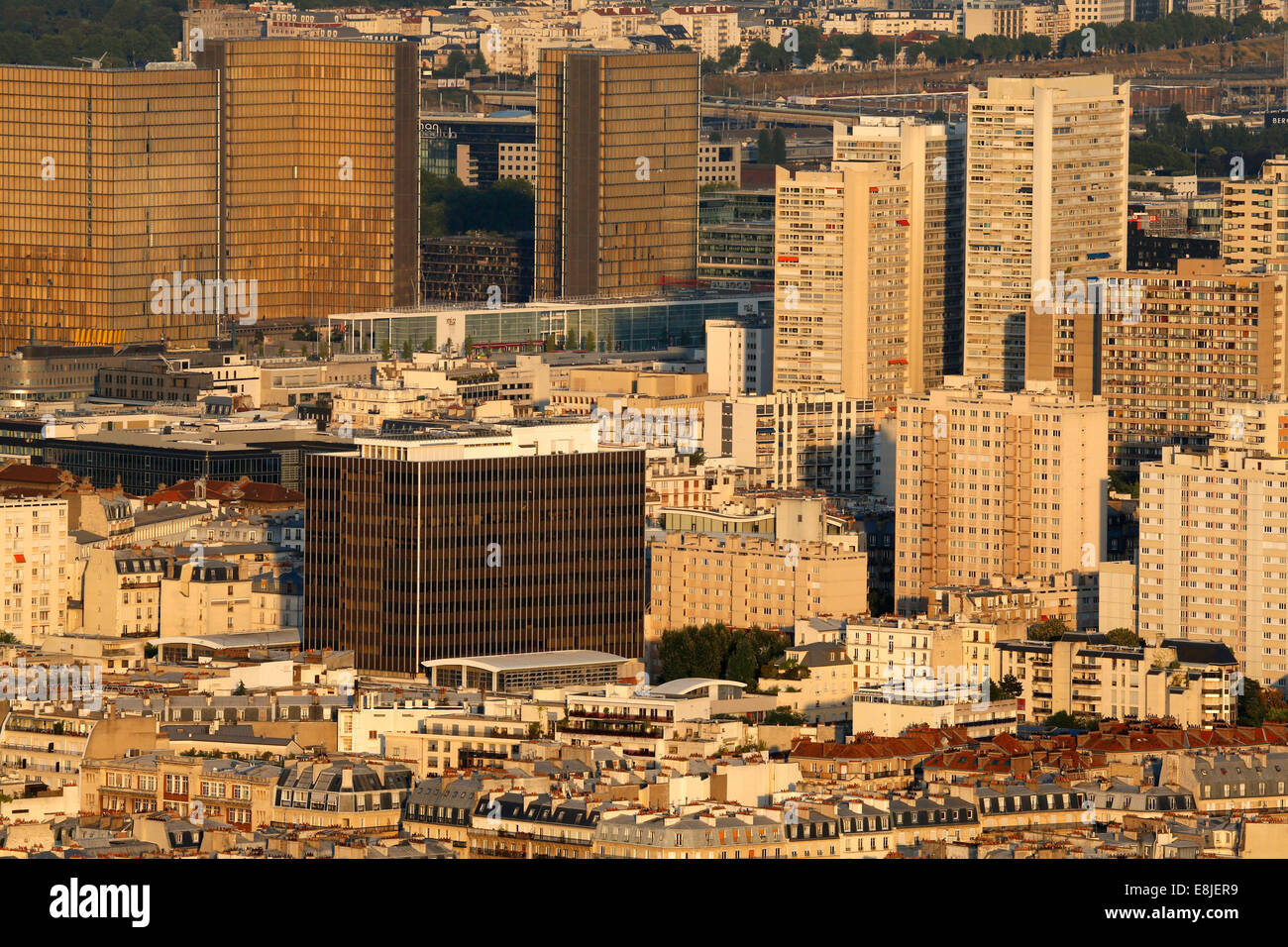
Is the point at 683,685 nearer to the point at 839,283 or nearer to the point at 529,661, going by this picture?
the point at 529,661

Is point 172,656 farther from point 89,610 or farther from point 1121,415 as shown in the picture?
point 1121,415

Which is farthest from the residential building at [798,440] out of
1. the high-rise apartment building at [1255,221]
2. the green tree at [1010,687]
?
the green tree at [1010,687]

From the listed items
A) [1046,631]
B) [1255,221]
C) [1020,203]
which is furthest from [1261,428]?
[1255,221]

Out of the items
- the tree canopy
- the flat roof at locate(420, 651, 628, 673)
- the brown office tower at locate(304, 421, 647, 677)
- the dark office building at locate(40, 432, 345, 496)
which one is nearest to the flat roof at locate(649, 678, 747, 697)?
the flat roof at locate(420, 651, 628, 673)

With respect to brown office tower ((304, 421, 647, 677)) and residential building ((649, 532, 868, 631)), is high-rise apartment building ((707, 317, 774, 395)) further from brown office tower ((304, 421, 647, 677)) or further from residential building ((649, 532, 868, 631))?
brown office tower ((304, 421, 647, 677))

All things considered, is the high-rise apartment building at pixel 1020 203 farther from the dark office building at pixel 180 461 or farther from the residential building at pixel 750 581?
the residential building at pixel 750 581
